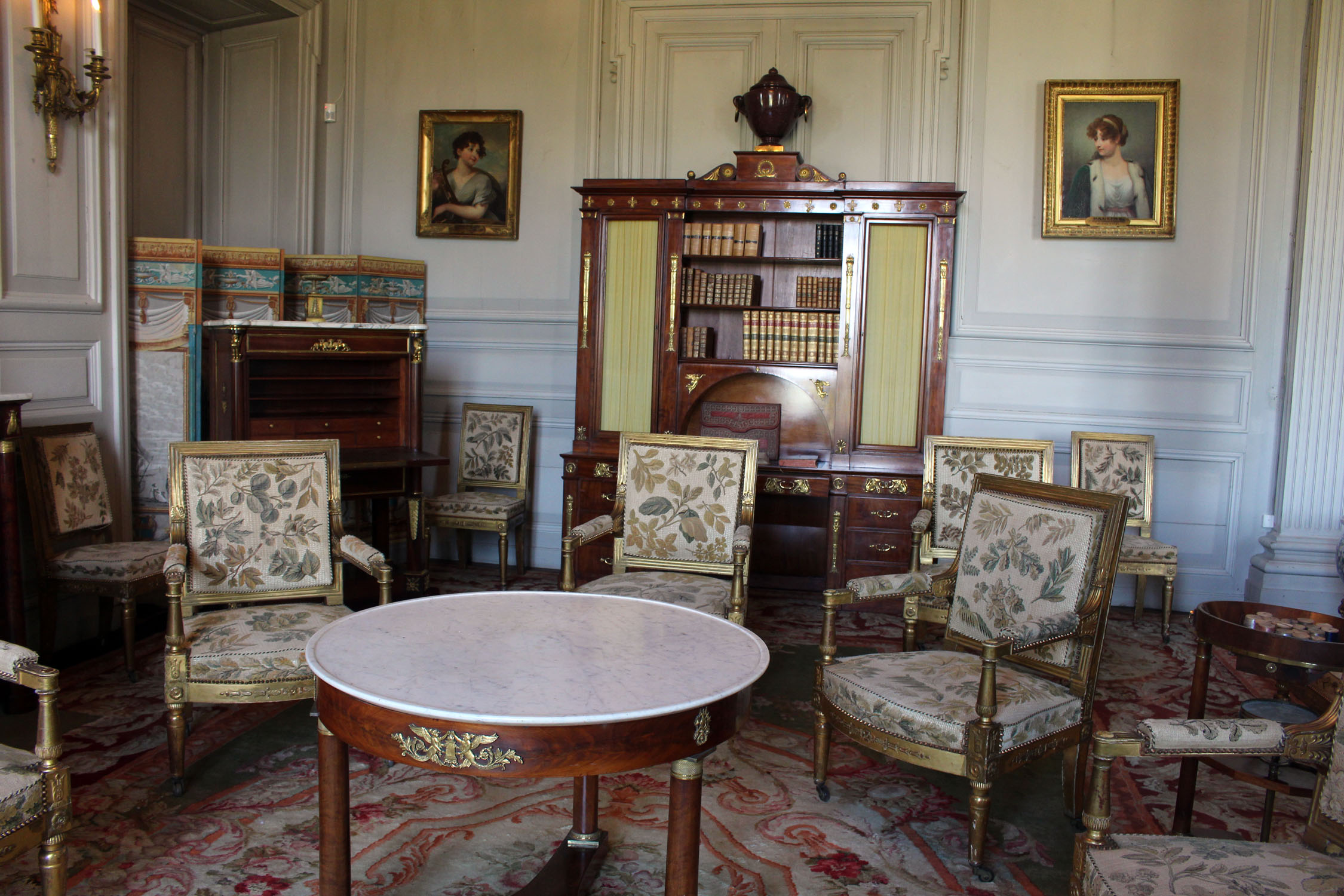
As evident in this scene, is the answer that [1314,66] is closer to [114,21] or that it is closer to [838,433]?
[838,433]

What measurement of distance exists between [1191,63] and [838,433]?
264cm

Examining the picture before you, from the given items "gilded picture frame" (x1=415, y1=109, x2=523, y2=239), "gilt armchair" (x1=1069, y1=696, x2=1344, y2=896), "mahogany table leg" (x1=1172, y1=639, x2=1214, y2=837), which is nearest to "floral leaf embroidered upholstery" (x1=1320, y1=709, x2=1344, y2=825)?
"gilt armchair" (x1=1069, y1=696, x2=1344, y2=896)

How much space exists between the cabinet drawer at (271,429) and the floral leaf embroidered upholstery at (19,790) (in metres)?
2.65

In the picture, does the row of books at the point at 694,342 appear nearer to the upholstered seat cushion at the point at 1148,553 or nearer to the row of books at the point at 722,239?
the row of books at the point at 722,239

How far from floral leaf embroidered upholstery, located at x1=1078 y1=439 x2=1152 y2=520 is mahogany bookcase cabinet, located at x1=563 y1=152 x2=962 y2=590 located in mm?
798

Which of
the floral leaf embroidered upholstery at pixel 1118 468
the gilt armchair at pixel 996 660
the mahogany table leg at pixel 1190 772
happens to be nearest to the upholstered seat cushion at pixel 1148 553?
the floral leaf embroidered upholstery at pixel 1118 468

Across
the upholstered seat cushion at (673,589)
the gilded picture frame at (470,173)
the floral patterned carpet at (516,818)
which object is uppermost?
the gilded picture frame at (470,173)

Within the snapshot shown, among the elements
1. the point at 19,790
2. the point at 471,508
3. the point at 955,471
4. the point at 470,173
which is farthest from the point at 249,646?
the point at 470,173

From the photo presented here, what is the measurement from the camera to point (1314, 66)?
189 inches

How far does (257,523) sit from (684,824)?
1902 millimetres

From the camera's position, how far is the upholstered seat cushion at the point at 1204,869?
160cm

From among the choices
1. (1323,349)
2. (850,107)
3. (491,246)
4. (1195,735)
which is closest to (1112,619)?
(1323,349)

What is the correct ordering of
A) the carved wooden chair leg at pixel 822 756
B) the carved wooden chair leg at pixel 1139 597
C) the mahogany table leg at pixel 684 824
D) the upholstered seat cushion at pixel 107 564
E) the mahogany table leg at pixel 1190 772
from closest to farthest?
1. the mahogany table leg at pixel 684 824
2. the mahogany table leg at pixel 1190 772
3. the carved wooden chair leg at pixel 822 756
4. the upholstered seat cushion at pixel 107 564
5. the carved wooden chair leg at pixel 1139 597

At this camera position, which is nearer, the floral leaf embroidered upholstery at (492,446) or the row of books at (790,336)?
the row of books at (790,336)
